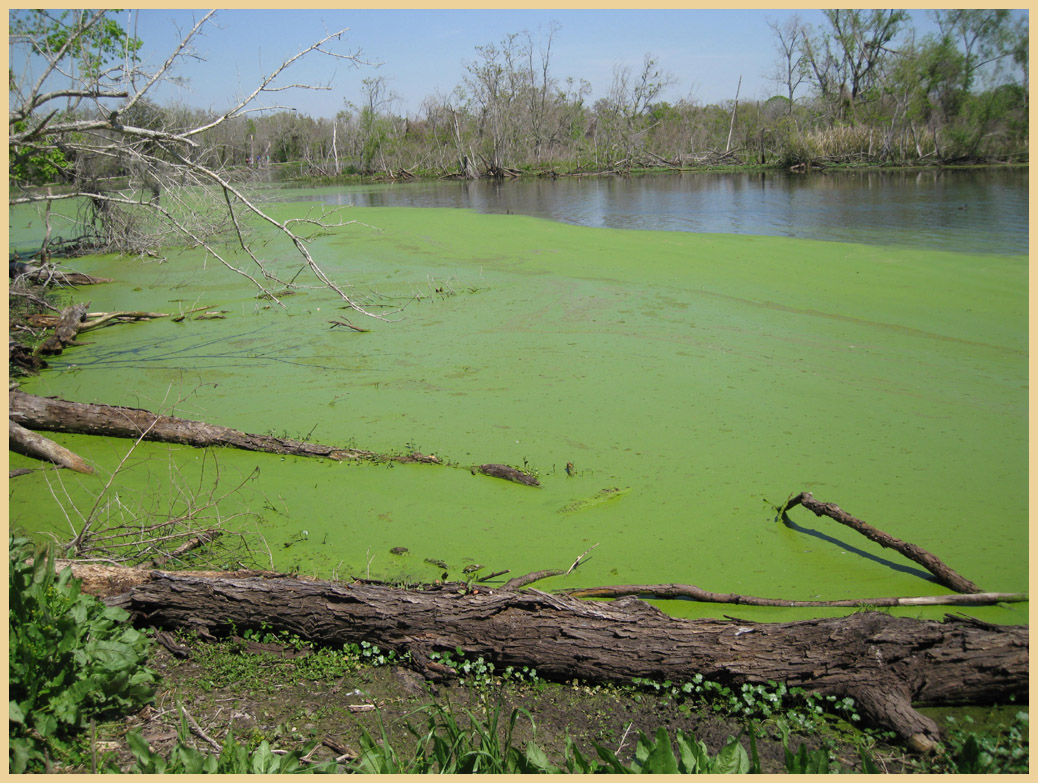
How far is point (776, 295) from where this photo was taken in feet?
24.4

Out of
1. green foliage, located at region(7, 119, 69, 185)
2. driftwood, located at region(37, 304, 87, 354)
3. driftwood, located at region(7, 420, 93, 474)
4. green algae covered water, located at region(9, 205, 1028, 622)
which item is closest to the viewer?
green algae covered water, located at region(9, 205, 1028, 622)

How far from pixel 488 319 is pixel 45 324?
13.9 ft

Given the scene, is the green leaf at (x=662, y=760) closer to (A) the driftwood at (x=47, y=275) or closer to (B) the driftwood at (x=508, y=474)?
(B) the driftwood at (x=508, y=474)

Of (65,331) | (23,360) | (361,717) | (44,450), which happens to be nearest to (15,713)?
(361,717)

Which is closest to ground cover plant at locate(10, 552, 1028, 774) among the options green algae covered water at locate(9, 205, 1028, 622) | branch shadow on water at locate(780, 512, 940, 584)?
green algae covered water at locate(9, 205, 1028, 622)

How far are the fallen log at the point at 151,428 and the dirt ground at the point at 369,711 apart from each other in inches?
64.1

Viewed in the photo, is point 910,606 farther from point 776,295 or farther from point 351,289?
point 351,289

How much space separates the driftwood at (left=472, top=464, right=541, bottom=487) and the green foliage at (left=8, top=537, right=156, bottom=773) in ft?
6.14

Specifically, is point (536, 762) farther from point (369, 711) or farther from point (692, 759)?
point (369, 711)

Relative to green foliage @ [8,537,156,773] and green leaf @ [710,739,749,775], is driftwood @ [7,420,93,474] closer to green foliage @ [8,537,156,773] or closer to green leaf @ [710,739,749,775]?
green foliage @ [8,537,156,773]

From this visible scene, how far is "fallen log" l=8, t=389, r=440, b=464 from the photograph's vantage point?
4023mm

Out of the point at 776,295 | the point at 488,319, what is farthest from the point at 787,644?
the point at 776,295

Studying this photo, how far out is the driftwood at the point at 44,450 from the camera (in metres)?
3.90

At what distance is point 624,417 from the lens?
14.8ft
